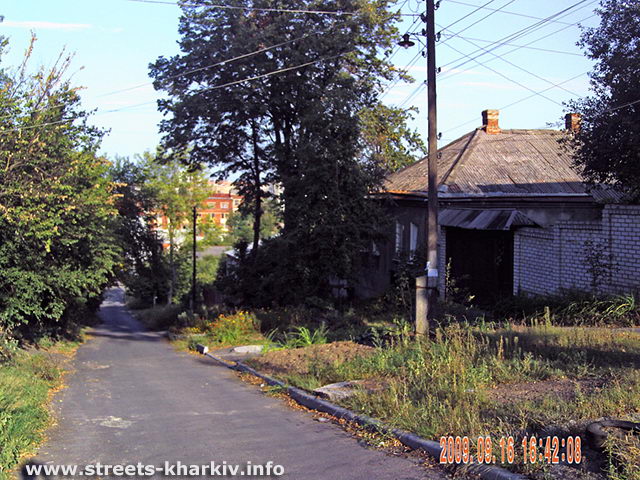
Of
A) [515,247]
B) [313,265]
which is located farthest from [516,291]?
[313,265]

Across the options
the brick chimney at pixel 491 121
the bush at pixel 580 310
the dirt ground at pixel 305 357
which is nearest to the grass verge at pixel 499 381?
the dirt ground at pixel 305 357

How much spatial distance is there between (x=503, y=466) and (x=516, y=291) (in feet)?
41.2

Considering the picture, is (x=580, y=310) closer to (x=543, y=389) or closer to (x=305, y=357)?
(x=305, y=357)

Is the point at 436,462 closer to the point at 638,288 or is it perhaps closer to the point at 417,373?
the point at 417,373

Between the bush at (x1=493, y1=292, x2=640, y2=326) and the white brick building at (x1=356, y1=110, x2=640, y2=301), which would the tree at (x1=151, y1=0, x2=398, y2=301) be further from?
the bush at (x1=493, y1=292, x2=640, y2=326)

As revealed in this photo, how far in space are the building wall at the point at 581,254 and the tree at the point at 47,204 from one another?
12.5 m

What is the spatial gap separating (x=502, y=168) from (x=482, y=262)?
421 cm

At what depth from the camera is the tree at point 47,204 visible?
50.3ft

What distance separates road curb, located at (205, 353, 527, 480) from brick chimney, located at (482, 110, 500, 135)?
1658 centimetres

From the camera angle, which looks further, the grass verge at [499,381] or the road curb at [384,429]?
the grass verge at [499,381]

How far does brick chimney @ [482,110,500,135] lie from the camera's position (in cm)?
2439

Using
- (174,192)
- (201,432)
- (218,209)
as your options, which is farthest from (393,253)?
(218,209)

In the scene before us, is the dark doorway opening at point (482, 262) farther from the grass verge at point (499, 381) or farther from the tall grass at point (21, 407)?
the tall grass at point (21, 407)

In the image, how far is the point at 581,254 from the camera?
1470cm
